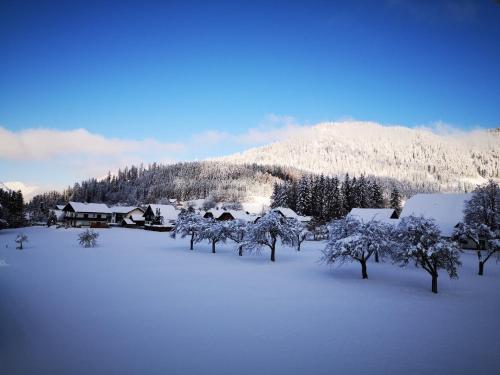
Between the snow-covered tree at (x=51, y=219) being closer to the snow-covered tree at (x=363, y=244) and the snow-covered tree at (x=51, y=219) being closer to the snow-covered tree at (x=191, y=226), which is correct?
the snow-covered tree at (x=191, y=226)

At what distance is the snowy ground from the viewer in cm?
1162

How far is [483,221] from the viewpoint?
4306 cm

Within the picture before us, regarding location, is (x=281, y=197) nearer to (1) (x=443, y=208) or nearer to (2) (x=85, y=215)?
(1) (x=443, y=208)

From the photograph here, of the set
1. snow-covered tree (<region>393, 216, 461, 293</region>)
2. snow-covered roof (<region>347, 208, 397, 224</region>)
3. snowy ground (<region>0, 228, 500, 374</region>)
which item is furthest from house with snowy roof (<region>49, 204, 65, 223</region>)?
snow-covered tree (<region>393, 216, 461, 293</region>)

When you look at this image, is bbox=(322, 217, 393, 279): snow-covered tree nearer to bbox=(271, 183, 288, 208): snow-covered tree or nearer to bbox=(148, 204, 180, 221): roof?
bbox=(271, 183, 288, 208): snow-covered tree

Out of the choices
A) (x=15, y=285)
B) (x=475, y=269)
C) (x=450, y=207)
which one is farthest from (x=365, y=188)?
(x=15, y=285)

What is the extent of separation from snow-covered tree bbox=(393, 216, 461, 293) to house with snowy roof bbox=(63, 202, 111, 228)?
306 feet

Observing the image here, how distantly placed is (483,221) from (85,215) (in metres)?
107

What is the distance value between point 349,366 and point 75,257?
37.6 meters

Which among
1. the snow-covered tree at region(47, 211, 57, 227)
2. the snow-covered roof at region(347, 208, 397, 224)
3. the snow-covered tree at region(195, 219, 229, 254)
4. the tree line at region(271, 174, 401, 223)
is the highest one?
the tree line at region(271, 174, 401, 223)

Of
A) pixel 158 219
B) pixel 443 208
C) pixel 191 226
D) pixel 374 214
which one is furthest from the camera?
pixel 158 219

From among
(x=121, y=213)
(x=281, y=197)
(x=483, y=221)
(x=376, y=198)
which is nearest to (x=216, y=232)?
(x=483, y=221)

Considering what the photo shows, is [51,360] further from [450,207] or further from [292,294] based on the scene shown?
[450,207]

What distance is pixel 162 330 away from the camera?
1470cm
